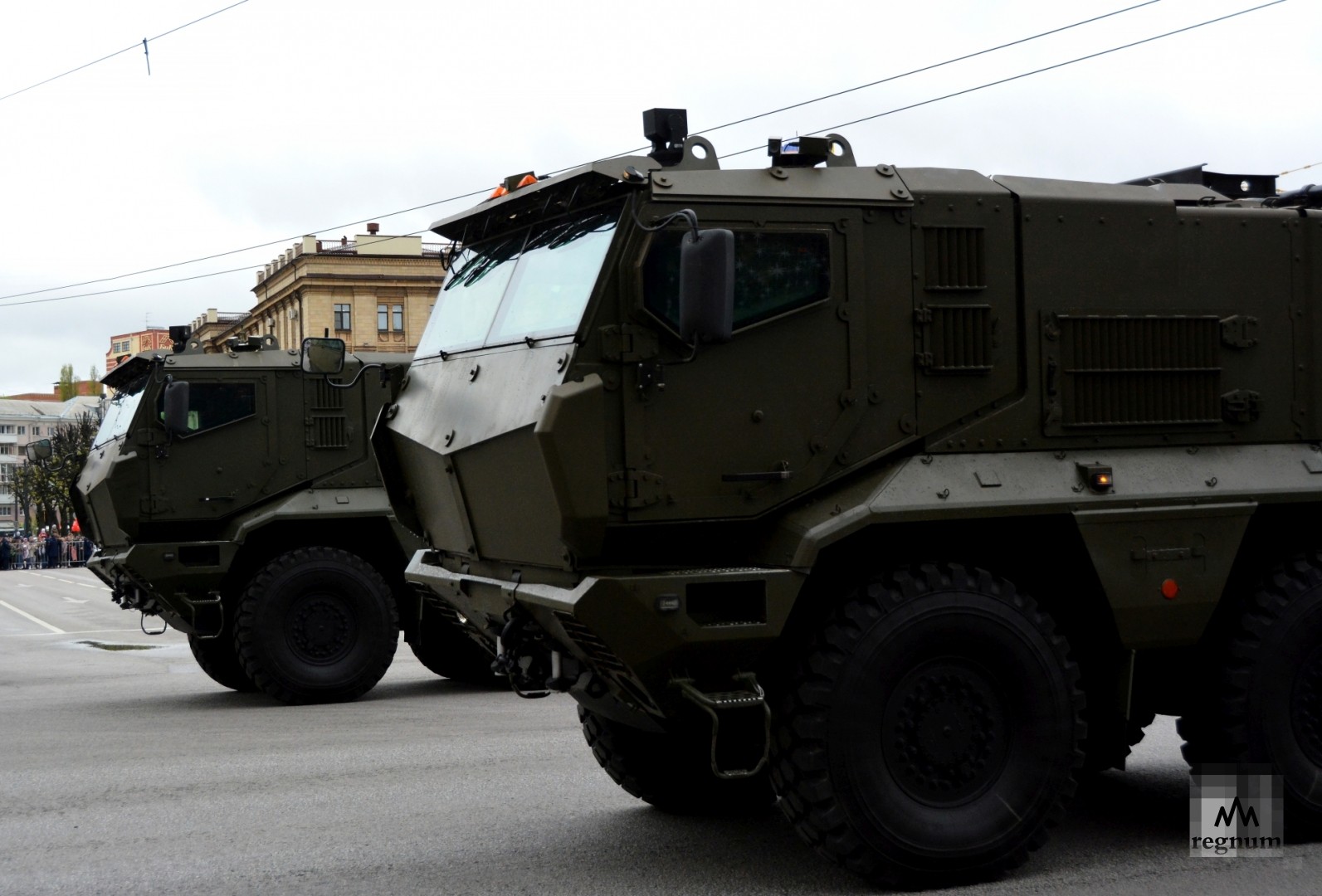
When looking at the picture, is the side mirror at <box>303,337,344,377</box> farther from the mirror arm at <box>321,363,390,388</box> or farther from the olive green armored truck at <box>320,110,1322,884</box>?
the olive green armored truck at <box>320,110,1322,884</box>

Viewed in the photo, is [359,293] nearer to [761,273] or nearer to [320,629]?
[320,629]

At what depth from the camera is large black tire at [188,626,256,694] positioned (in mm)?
13148

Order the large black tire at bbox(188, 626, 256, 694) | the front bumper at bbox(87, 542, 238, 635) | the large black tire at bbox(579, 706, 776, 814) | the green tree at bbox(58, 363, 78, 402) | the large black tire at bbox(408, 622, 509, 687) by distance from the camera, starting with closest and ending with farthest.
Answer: the large black tire at bbox(579, 706, 776, 814), the front bumper at bbox(87, 542, 238, 635), the large black tire at bbox(408, 622, 509, 687), the large black tire at bbox(188, 626, 256, 694), the green tree at bbox(58, 363, 78, 402)

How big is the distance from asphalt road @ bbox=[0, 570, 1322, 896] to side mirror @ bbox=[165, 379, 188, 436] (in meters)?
2.38

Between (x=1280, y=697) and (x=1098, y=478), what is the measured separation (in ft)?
3.73

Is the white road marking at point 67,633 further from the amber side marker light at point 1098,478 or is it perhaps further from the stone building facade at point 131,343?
the stone building facade at point 131,343

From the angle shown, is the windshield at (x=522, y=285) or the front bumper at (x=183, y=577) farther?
the front bumper at (x=183, y=577)

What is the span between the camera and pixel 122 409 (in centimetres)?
1309

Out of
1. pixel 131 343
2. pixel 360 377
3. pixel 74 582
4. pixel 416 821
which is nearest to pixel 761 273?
pixel 416 821

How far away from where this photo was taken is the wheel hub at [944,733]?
17.3 feet

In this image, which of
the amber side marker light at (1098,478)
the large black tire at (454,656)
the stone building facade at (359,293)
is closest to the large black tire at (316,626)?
the large black tire at (454,656)

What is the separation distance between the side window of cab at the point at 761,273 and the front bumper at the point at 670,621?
925mm

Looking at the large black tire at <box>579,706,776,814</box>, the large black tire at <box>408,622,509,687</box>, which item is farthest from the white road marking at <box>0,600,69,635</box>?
the large black tire at <box>579,706,776,814</box>

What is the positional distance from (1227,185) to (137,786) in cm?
634
